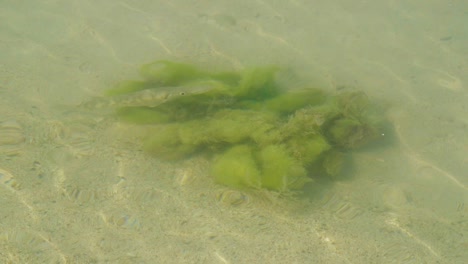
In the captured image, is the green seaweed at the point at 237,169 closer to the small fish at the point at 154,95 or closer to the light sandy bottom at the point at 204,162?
the light sandy bottom at the point at 204,162

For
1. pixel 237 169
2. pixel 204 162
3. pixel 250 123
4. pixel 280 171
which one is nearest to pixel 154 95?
pixel 204 162

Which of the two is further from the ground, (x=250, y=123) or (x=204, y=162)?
(x=250, y=123)

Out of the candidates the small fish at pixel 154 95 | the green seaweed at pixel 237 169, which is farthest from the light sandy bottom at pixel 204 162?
the small fish at pixel 154 95

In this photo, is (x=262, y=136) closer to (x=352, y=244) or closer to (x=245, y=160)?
(x=245, y=160)

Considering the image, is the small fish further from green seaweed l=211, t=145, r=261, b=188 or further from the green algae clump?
green seaweed l=211, t=145, r=261, b=188

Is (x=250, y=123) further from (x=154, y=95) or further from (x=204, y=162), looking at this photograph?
(x=154, y=95)

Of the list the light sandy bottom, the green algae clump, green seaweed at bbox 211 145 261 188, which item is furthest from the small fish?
green seaweed at bbox 211 145 261 188
